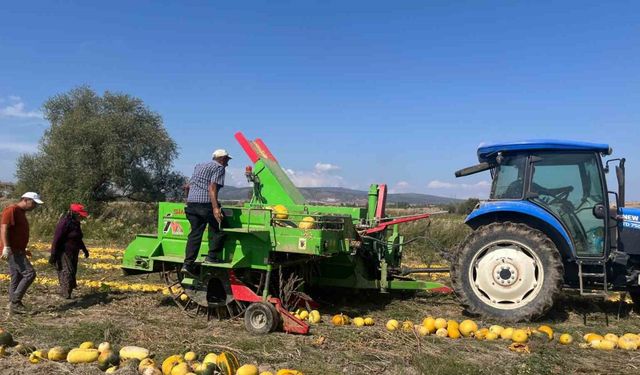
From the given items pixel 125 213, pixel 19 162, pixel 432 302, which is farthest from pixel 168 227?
pixel 19 162

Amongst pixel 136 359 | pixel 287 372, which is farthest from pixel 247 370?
pixel 136 359

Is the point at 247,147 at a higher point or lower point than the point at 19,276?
higher

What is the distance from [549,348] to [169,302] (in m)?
5.65

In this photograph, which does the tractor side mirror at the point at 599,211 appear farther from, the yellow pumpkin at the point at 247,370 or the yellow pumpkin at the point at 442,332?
the yellow pumpkin at the point at 247,370

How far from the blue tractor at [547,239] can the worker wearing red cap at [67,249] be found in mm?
6329

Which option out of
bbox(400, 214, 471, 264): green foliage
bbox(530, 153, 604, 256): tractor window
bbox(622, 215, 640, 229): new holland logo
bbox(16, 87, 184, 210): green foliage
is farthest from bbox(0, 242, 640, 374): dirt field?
bbox(16, 87, 184, 210): green foliage

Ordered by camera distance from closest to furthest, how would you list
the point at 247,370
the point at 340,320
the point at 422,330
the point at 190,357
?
1. the point at 247,370
2. the point at 190,357
3. the point at 422,330
4. the point at 340,320

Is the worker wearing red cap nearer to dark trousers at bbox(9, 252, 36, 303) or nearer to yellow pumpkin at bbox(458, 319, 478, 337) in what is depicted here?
dark trousers at bbox(9, 252, 36, 303)

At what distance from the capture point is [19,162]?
2905 centimetres

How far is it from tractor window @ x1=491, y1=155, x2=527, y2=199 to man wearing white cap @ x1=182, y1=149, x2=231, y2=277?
13.6 ft

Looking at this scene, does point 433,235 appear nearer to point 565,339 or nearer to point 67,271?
point 565,339

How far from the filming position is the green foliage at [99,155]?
2498cm

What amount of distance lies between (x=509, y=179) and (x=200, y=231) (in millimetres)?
4631

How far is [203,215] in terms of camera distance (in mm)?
6840
